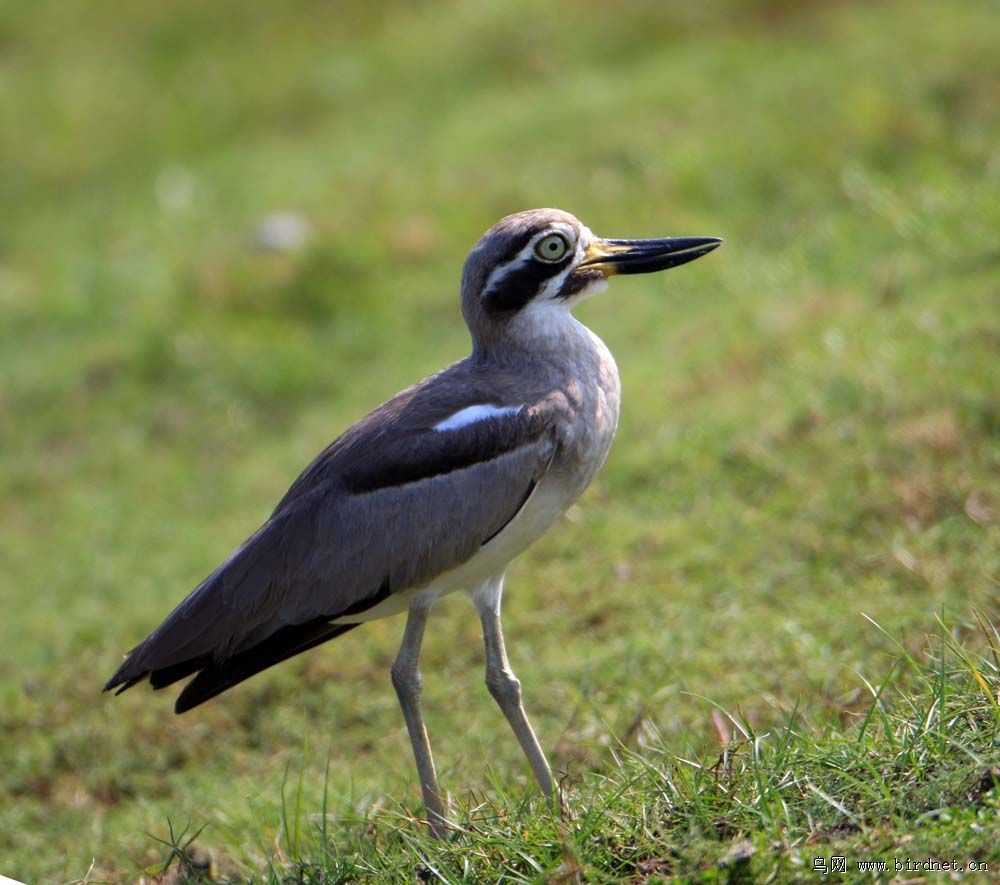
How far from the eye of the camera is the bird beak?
184 inches

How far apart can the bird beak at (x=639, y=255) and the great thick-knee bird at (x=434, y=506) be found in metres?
0.10

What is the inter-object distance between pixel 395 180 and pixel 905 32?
4.05 m

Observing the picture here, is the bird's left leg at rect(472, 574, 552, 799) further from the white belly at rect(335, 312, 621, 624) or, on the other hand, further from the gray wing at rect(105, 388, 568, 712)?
the gray wing at rect(105, 388, 568, 712)

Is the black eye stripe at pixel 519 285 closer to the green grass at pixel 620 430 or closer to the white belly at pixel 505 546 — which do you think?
the white belly at pixel 505 546

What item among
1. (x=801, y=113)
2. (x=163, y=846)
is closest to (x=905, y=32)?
(x=801, y=113)

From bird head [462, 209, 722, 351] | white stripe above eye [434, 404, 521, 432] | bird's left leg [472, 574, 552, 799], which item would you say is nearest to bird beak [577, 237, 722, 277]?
bird head [462, 209, 722, 351]

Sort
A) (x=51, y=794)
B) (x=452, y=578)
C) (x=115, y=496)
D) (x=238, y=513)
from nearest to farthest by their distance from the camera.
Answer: (x=452, y=578), (x=51, y=794), (x=238, y=513), (x=115, y=496)

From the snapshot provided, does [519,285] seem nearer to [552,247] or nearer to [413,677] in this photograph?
[552,247]

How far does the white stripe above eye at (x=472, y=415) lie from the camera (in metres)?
4.38

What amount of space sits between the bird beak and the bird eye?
0.31 ft

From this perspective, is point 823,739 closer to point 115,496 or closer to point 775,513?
point 775,513

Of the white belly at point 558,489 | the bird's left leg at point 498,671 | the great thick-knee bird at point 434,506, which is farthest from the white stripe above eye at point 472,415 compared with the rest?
the bird's left leg at point 498,671

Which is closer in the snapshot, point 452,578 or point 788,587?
point 452,578

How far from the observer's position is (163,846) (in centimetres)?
461
